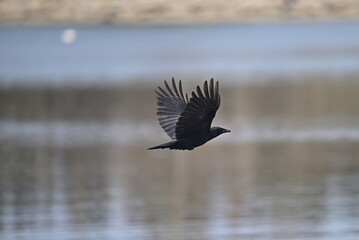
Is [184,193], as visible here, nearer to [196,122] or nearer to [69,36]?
[196,122]

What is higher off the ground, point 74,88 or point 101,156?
point 74,88

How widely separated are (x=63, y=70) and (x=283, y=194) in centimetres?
3075

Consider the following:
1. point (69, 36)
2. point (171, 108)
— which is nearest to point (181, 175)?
point (171, 108)

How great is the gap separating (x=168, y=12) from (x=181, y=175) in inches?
2483

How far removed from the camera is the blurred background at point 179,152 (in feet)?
53.6

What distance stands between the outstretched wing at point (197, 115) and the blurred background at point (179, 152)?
4.64 meters

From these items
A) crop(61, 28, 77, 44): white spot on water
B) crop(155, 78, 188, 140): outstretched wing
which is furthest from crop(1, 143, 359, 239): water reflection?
crop(61, 28, 77, 44): white spot on water

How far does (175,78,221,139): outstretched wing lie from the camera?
33.1 feet

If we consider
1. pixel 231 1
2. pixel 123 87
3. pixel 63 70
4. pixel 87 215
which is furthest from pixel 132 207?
pixel 231 1

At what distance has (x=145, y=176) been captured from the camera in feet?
66.6

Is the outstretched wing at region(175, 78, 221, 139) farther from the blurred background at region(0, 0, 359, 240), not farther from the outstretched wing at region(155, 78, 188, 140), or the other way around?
the blurred background at region(0, 0, 359, 240)

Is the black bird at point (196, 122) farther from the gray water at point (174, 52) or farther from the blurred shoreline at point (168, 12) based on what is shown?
the blurred shoreline at point (168, 12)

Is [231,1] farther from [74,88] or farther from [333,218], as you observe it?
[333,218]

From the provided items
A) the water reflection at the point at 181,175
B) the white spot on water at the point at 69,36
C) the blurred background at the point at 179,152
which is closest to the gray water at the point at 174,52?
the blurred background at the point at 179,152
